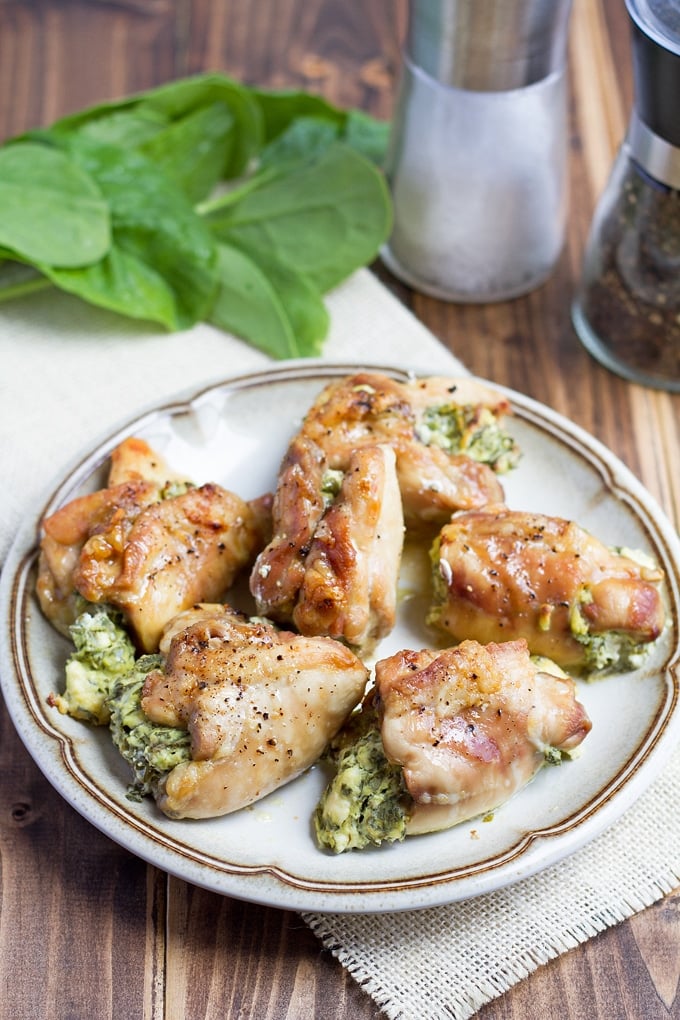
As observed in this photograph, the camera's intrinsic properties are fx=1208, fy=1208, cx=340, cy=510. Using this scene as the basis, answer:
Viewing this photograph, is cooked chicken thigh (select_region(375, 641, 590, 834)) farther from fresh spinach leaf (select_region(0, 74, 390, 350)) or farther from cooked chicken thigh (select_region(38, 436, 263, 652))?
fresh spinach leaf (select_region(0, 74, 390, 350))

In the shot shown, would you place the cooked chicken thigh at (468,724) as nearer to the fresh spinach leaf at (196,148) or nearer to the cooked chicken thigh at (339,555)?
the cooked chicken thigh at (339,555)

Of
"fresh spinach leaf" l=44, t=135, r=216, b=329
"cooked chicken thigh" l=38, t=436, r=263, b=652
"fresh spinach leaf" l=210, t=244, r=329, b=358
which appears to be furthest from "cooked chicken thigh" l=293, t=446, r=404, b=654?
"fresh spinach leaf" l=44, t=135, r=216, b=329

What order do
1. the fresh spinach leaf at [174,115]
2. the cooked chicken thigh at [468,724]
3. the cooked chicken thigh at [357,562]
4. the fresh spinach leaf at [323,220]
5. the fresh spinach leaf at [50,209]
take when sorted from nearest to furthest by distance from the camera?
the cooked chicken thigh at [468,724] < the cooked chicken thigh at [357,562] < the fresh spinach leaf at [50,209] < the fresh spinach leaf at [323,220] < the fresh spinach leaf at [174,115]

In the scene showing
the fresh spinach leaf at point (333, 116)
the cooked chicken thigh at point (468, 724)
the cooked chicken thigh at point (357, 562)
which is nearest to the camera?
the cooked chicken thigh at point (468, 724)

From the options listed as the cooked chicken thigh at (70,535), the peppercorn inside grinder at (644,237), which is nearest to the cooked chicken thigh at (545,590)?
the cooked chicken thigh at (70,535)

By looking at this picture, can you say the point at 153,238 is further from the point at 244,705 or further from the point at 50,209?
the point at 244,705

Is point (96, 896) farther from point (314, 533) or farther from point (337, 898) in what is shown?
point (314, 533)
